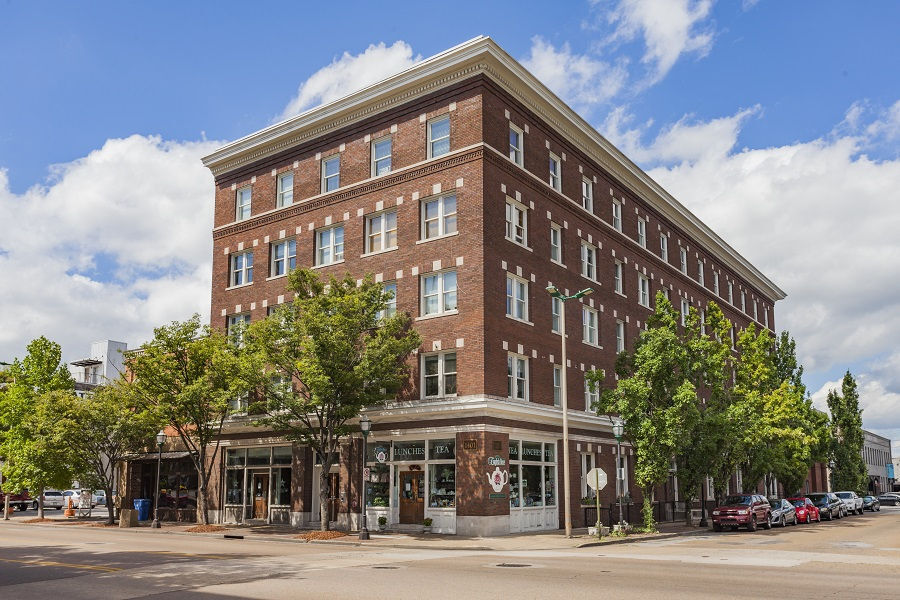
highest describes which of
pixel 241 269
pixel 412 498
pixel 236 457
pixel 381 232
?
pixel 381 232

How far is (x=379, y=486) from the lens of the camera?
34.4m

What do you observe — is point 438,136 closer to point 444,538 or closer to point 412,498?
point 412,498

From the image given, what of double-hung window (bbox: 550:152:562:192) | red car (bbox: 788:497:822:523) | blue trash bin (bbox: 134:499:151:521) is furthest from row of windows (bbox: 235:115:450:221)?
red car (bbox: 788:497:822:523)

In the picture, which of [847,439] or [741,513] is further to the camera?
[847,439]

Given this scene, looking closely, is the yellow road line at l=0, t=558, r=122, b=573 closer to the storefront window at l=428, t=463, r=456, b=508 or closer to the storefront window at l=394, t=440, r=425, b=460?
the storefront window at l=428, t=463, r=456, b=508

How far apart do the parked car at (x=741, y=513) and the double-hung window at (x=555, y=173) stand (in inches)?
681

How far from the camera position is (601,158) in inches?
1734

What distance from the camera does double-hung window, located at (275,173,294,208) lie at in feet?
138

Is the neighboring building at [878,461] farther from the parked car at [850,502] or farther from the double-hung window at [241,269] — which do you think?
the double-hung window at [241,269]

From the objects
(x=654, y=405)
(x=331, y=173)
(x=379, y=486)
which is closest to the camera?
(x=379, y=486)

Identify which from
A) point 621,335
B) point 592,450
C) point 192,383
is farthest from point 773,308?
point 192,383

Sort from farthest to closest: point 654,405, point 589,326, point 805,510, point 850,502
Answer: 1. point 850,502
2. point 805,510
3. point 589,326
4. point 654,405

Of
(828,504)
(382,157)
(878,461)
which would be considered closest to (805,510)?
(828,504)

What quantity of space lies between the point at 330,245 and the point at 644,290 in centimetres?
2014
